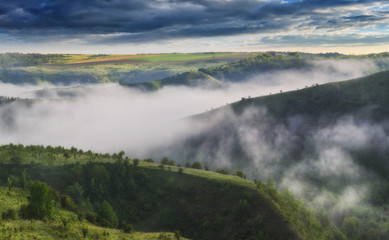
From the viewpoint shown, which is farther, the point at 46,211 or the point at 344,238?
the point at 344,238

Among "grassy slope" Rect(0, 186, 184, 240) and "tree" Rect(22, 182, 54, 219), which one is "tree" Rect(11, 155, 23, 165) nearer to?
"grassy slope" Rect(0, 186, 184, 240)

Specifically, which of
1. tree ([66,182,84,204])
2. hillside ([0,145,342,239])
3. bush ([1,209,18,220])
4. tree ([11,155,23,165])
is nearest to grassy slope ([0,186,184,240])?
bush ([1,209,18,220])

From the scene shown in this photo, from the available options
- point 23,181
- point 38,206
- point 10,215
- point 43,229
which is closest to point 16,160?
point 23,181

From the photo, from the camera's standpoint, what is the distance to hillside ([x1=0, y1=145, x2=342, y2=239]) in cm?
13600

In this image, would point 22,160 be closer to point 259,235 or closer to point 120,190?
point 120,190

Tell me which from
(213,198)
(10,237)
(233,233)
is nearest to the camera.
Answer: (10,237)

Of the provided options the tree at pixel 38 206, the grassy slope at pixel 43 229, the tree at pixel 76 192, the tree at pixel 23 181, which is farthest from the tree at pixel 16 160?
the tree at pixel 38 206

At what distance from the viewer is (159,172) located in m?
190

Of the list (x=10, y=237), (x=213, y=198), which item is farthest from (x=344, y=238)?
(x=10, y=237)

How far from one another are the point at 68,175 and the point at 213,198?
91451 mm

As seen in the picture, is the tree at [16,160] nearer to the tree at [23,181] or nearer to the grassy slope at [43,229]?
the tree at [23,181]

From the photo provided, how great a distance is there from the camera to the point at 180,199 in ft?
536

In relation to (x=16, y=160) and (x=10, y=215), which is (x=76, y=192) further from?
(x=10, y=215)

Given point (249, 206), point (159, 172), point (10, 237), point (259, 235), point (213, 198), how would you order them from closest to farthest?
point (10, 237), point (259, 235), point (249, 206), point (213, 198), point (159, 172)
